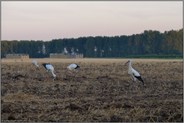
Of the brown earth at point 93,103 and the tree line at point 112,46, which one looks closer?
the brown earth at point 93,103

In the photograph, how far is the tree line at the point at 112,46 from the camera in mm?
89750

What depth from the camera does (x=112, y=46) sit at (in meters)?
98.6

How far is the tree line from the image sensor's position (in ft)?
294

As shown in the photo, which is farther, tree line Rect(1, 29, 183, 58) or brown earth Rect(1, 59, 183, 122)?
tree line Rect(1, 29, 183, 58)

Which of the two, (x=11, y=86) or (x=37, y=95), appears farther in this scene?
(x=11, y=86)

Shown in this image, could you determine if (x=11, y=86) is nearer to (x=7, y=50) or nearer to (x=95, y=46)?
(x=7, y=50)

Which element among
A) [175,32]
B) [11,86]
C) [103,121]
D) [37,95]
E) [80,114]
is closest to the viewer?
[103,121]

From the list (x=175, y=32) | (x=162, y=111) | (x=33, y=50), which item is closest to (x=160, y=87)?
(x=162, y=111)

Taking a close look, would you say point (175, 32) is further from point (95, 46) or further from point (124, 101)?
point (124, 101)

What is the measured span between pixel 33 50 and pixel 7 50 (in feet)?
18.8

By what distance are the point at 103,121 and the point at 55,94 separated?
508 cm

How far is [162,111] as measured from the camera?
1046 centimetres

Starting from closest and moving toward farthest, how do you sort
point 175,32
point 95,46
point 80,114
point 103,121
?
point 103,121
point 80,114
point 175,32
point 95,46

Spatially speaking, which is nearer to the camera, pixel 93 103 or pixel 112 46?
pixel 93 103
